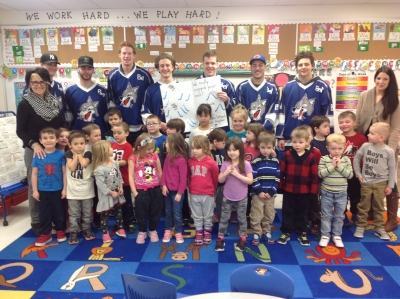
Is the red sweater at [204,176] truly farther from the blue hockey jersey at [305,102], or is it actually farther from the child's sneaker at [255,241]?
the blue hockey jersey at [305,102]

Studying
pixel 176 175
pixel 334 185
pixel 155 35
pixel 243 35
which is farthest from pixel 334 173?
pixel 155 35

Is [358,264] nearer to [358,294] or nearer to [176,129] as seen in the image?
[358,294]

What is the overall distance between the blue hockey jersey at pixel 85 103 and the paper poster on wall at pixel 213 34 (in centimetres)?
245

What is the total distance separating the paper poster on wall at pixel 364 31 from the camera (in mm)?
5250

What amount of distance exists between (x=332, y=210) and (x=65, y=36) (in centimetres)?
514

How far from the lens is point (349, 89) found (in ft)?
18.0

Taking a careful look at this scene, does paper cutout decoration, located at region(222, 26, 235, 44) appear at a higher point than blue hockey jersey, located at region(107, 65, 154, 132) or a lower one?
higher

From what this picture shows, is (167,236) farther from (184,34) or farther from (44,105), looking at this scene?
(184,34)

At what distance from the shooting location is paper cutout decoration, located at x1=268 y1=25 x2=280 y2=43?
17.5ft

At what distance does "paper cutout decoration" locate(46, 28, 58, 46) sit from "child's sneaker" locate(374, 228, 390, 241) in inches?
225

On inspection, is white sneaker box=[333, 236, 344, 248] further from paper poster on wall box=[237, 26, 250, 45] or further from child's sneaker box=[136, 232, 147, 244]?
paper poster on wall box=[237, 26, 250, 45]

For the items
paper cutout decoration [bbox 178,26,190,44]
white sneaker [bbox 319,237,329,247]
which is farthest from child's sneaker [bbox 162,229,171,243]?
paper cutout decoration [bbox 178,26,190,44]

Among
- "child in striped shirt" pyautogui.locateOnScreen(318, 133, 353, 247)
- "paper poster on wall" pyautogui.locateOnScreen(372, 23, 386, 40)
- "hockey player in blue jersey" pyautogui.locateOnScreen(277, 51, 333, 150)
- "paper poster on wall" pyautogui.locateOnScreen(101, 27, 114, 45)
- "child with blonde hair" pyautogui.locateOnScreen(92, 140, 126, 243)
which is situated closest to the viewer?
"child in striped shirt" pyautogui.locateOnScreen(318, 133, 353, 247)

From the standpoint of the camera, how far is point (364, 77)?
5.42 meters
